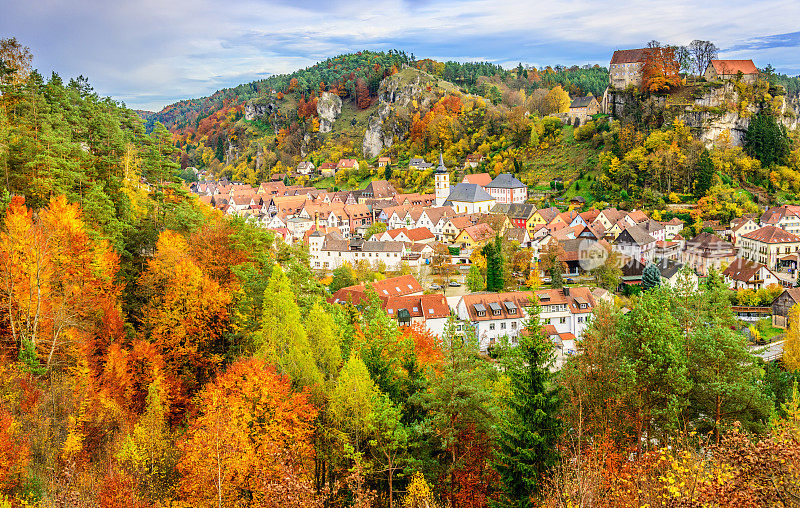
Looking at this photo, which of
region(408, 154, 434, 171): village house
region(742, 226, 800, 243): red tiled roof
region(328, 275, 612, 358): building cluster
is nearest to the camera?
region(328, 275, 612, 358): building cluster

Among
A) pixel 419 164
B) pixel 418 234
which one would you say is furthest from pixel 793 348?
pixel 419 164

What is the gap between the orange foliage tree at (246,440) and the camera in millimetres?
11852

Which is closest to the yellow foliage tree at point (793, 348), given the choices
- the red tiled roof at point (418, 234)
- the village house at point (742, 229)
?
the village house at point (742, 229)

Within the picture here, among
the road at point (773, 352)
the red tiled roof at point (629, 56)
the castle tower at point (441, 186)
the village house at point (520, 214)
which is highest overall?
the red tiled roof at point (629, 56)

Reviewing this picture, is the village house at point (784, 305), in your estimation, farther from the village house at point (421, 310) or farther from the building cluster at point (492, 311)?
the village house at point (421, 310)

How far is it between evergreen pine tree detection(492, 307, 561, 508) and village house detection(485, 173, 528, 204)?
5845 centimetres

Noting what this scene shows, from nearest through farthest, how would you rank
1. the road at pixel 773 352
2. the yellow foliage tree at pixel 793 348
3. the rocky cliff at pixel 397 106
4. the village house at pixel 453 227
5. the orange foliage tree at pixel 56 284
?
the orange foliage tree at pixel 56 284
the yellow foliage tree at pixel 793 348
the road at pixel 773 352
the village house at pixel 453 227
the rocky cliff at pixel 397 106

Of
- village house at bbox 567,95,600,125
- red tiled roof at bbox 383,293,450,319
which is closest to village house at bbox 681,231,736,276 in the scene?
red tiled roof at bbox 383,293,450,319

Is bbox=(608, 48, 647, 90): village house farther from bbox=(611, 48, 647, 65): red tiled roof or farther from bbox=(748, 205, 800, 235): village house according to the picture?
bbox=(748, 205, 800, 235): village house

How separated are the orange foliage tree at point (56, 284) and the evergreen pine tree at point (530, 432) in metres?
12.4

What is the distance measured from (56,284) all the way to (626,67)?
74.7 metres

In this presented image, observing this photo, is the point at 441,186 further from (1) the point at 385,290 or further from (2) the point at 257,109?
(2) the point at 257,109

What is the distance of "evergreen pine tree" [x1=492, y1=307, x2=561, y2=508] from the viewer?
39.3 feet

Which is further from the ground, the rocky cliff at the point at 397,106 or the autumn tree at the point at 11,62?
the rocky cliff at the point at 397,106
